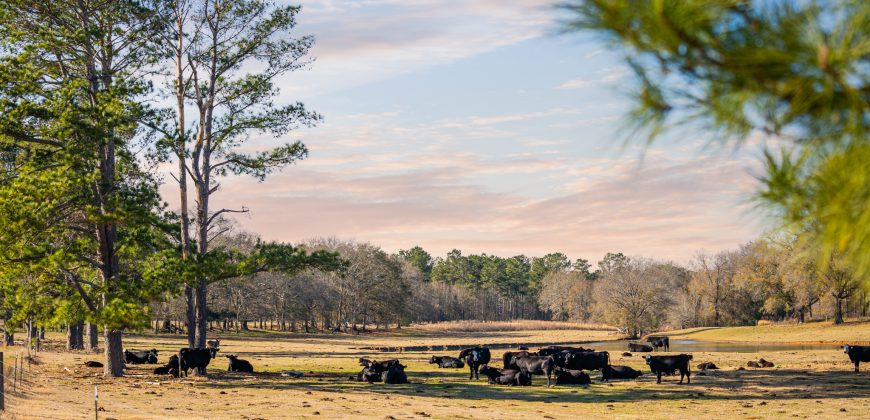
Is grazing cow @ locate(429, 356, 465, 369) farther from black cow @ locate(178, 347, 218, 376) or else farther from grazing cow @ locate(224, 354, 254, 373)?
black cow @ locate(178, 347, 218, 376)

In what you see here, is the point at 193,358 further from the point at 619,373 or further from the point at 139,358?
the point at 619,373

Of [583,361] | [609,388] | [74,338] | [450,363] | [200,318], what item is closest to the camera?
[609,388]

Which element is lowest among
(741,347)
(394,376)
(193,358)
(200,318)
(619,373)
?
(741,347)

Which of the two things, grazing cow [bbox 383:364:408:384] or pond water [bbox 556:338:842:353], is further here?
pond water [bbox 556:338:842:353]

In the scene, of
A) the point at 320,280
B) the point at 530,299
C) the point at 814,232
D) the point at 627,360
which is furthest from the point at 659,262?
the point at 814,232

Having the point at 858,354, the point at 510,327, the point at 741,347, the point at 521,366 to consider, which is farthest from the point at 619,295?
the point at 521,366

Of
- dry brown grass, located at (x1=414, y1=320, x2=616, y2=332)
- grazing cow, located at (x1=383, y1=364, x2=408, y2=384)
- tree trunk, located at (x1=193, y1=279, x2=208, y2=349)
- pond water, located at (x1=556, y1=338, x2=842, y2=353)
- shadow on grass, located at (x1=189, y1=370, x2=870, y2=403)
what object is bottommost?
dry brown grass, located at (x1=414, y1=320, x2=616, y2=332)

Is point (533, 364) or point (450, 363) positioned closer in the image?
point (533, 364)

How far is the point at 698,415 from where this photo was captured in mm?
20656

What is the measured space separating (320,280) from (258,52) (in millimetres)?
63814

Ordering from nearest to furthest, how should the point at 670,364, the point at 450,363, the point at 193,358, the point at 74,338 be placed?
the point at 193,358, the point at 670,364, the point at 450,363, the point at 74,338

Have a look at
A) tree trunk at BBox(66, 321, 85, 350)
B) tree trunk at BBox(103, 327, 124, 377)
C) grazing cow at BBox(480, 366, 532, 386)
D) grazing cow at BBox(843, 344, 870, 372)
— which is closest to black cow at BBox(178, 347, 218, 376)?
tree trunk at BBox(103, 327, 124, 377)

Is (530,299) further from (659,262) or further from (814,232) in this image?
(814,232)

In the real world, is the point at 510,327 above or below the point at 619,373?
below
